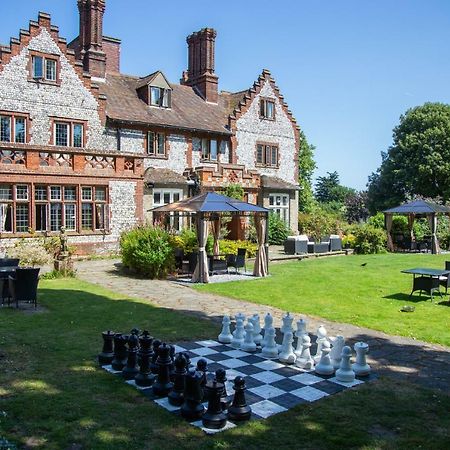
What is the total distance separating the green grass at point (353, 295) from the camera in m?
10.4

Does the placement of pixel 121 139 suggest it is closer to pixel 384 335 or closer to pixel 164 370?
pixel 384 335

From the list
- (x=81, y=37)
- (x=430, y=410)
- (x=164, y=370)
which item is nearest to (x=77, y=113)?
(x=81, y=37)

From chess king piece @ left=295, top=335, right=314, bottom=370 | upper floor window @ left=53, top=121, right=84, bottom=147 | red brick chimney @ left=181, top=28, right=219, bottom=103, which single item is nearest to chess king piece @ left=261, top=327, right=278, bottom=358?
chess king piece @ left=295, top=335, right=314, bottom=370

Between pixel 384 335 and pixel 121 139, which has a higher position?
pixel 121 139

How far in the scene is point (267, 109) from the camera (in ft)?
113

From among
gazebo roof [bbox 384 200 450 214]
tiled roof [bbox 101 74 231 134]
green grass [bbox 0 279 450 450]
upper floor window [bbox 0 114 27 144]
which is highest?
tiled roof [bbox 101 74 231 134]

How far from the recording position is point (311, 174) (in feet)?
189

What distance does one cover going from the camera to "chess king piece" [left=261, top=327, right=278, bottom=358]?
7.59 meters

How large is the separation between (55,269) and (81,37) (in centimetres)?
1693

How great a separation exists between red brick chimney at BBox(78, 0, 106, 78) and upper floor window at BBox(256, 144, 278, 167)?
1206 centimetres

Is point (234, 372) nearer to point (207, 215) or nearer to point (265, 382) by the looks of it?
point (265, 382)

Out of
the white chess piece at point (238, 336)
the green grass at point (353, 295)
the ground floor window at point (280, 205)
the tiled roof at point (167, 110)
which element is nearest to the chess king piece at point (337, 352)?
the white chess piece at point (238, 336)

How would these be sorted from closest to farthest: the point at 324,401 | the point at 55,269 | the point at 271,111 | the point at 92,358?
the point at 324,401, the point at 92,358, the point at 55,269, the point at 271,111

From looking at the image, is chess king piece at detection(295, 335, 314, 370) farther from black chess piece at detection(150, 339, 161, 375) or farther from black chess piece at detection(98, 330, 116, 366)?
black chess piece at detection(98, 330, 116, 366)
